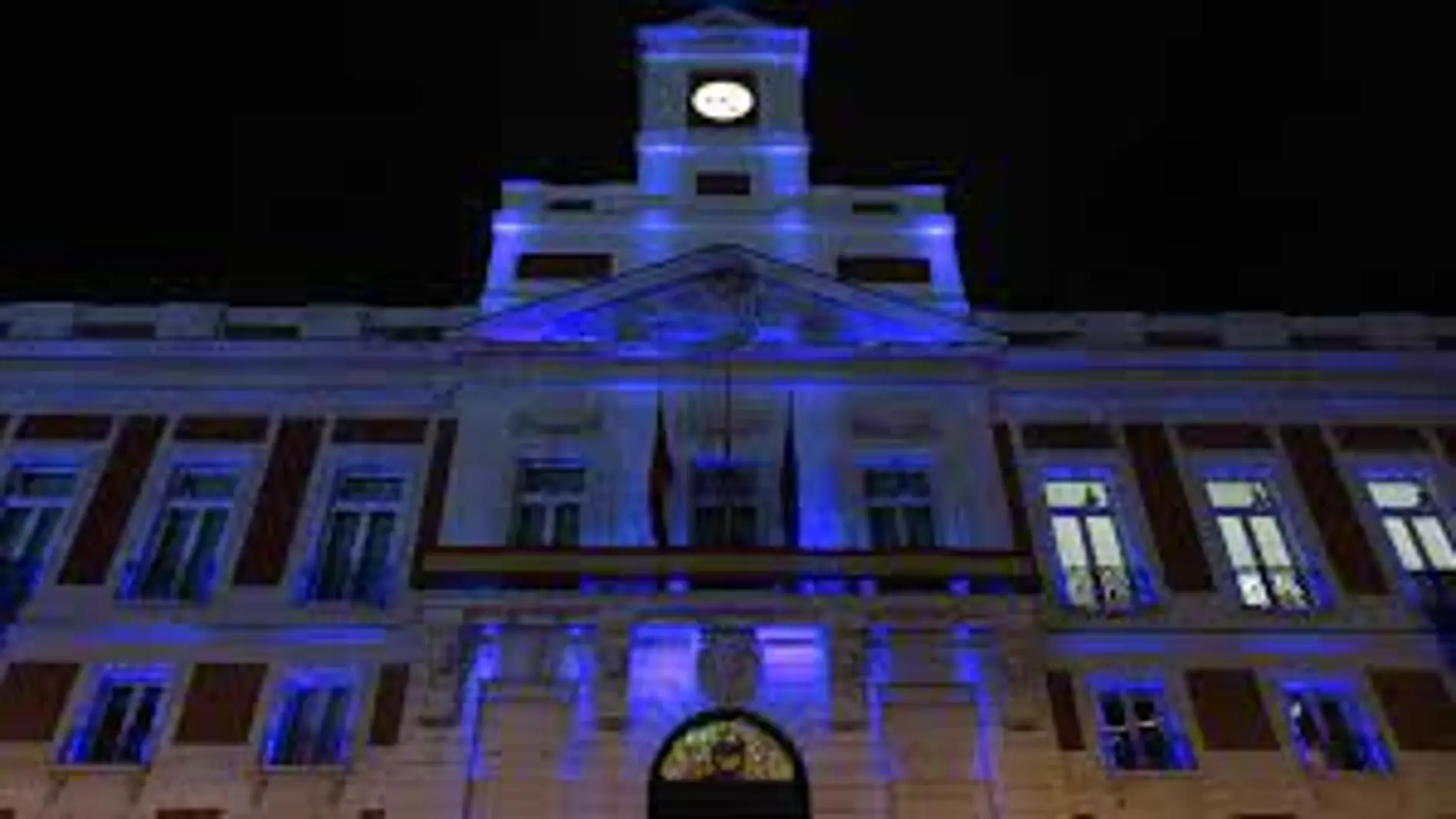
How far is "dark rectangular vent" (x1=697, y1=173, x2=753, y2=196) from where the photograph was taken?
26.2 meters

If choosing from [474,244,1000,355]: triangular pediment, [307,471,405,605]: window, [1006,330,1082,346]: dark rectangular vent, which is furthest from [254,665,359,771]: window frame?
[1006,330,1082,346]: dark rectangular vent

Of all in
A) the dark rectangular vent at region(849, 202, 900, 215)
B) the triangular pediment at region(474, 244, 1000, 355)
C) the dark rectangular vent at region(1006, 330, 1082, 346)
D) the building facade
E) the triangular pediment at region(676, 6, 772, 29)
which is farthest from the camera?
the triangular pediment at region(676, 6, 772, 29)

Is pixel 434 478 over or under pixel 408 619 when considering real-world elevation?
over

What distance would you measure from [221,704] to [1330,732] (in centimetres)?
1575

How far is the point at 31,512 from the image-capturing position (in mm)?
21906

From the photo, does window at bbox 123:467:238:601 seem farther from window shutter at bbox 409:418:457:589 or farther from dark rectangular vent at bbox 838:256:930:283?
dark rectangular vent at bbox 838:256:930:283

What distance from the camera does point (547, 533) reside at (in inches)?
829

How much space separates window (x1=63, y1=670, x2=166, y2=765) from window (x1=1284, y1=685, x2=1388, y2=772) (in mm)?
15962

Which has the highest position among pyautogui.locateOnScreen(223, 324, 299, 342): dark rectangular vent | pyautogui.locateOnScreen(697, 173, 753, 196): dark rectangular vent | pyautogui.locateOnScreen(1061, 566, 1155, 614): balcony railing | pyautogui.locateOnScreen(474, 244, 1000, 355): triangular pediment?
pyautogui.locateOnScreen(697, 173, 753, 196): dark rectangular vent

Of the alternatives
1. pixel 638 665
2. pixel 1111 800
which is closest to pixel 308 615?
pixel 638 665

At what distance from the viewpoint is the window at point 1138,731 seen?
1900 cm

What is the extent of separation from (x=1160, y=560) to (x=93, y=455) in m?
17.2

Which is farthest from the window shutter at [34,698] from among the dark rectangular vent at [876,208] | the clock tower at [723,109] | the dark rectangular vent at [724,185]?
the dark rectangular vent at [876,208]

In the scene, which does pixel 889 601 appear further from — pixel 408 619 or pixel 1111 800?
pixel 408 619
